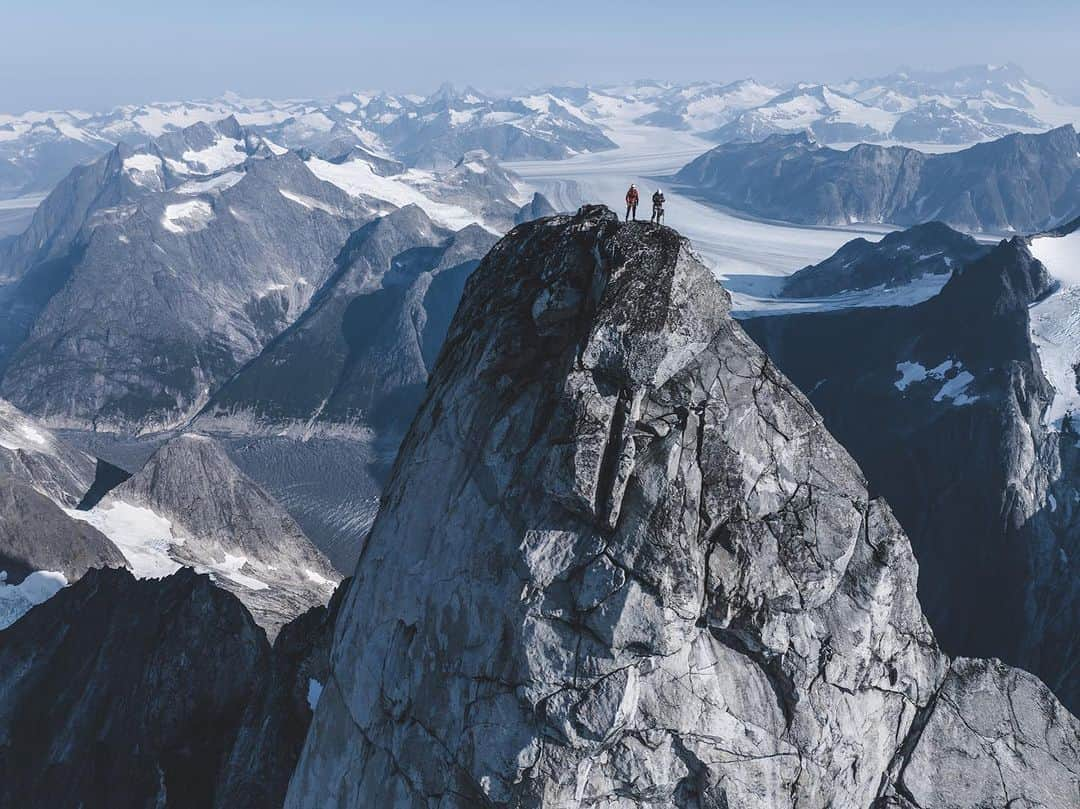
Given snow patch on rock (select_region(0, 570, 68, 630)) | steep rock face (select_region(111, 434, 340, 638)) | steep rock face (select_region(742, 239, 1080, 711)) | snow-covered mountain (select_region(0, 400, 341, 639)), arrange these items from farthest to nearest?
steep rock face (select_region(111, 434, 340, 638)) < snow-covered mountain (select_region(0, 400, 341, 639)) < steep rock face (select_region(742, 239, 1080, 711)) < snow patch on rock (select_region(0, 570, 68, 630))

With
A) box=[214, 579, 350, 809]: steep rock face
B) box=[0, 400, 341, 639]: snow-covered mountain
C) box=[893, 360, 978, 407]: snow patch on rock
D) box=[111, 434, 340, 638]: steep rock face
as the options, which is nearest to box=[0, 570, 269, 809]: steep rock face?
box=[214, 579, 350, 809]: steep rock face

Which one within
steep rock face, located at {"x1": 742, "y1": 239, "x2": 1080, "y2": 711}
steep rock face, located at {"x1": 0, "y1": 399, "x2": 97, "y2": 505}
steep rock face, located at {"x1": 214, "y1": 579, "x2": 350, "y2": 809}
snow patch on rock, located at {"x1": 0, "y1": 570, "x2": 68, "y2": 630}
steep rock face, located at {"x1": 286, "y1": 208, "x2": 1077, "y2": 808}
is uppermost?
steep rock face, located at {"x1": 286, "y1": 208, "x2": 1077, "y2": 808}

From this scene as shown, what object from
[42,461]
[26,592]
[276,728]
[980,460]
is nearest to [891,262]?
[980,460]

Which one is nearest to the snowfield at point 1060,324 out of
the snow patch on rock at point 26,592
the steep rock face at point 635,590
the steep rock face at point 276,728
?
the steep rock face at point 635,590

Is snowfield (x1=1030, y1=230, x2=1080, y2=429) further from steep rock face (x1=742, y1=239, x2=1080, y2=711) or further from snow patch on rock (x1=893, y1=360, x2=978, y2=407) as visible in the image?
snow patch on rock (x1=893, y1=360, x2=978, y2=407)

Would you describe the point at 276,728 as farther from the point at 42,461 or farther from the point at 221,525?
the point at 42,461

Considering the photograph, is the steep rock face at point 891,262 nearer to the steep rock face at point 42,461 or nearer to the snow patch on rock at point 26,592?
the snow patch on rock at point 26,592
